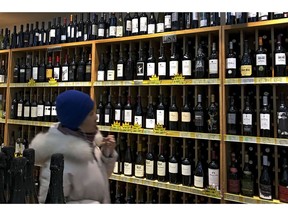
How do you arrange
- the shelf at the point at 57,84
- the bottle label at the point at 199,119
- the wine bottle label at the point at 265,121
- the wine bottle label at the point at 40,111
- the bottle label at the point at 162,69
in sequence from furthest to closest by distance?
1. the wine bottle label at the point at 40,111
2. the shelf at the point at 57,84
3. the bottle label at the point at 162,69
4. the bottle label at the point at 199,119
5. the wine bottle label at the point at 265,121

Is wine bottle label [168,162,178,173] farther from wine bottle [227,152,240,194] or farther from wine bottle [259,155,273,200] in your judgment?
wine bottle [259,155,273,200]

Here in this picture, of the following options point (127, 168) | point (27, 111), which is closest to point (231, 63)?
point (127, 168)

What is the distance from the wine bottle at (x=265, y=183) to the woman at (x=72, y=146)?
1.20m

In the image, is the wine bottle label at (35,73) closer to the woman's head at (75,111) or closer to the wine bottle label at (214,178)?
the wine bottle label at (214,178)

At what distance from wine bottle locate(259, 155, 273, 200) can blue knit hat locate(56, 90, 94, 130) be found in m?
1.31

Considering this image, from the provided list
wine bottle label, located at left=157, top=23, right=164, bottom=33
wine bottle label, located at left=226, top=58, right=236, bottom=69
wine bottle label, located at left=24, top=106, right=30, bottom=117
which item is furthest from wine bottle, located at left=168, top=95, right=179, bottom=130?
wine bottle label, located at left=24, top=106, right=30, bottom=117

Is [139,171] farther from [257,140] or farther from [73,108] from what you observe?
[73,108]

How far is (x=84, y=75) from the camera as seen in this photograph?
7.43 ft

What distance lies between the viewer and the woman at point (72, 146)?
60 cm

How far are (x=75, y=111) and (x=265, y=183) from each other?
1397 millimetres

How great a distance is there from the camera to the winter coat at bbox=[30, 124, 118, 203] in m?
0.59

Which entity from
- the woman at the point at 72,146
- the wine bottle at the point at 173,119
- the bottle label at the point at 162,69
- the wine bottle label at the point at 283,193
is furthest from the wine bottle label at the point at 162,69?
the woman at the point at 72,146

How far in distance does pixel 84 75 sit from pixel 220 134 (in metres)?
1.21
